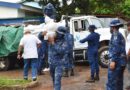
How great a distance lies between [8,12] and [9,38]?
7.91 meters

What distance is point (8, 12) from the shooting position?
88.7 ft

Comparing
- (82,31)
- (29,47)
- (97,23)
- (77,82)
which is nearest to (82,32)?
(82,31)

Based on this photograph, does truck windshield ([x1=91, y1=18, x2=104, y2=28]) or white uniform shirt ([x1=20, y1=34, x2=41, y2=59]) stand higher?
truck windshield ([x1=91, y1=18, x2=104, y2=28])

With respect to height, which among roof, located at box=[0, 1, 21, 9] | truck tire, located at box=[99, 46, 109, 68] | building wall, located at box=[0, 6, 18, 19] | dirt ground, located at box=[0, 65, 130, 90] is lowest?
dirt ground, located at box=[0, 65, 130, 90]

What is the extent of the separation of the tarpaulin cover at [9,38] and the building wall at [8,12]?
7304 mm

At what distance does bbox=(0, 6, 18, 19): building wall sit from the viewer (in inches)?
1053

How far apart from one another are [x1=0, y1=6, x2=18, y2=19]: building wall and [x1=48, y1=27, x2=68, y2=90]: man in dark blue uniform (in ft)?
53.5

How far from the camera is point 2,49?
63.1ft

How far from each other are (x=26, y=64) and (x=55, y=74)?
3609 millimetres

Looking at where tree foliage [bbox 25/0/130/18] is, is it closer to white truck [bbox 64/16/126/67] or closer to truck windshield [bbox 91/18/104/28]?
truck windshield [bbox 91/18/104/28]

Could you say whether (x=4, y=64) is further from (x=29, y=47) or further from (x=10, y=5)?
(x=10, y=5)

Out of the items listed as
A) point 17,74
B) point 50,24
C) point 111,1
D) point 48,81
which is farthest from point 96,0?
point 50,24

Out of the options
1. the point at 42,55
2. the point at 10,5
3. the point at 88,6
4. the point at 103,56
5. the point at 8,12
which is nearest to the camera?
the point at 42,55

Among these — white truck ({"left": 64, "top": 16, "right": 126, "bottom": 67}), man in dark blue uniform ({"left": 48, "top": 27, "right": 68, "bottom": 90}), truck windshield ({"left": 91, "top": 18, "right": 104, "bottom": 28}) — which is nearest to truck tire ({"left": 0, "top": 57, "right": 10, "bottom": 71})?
white truck ({"left": 64, "top": 16, "right": 126, "bottom": 67})
